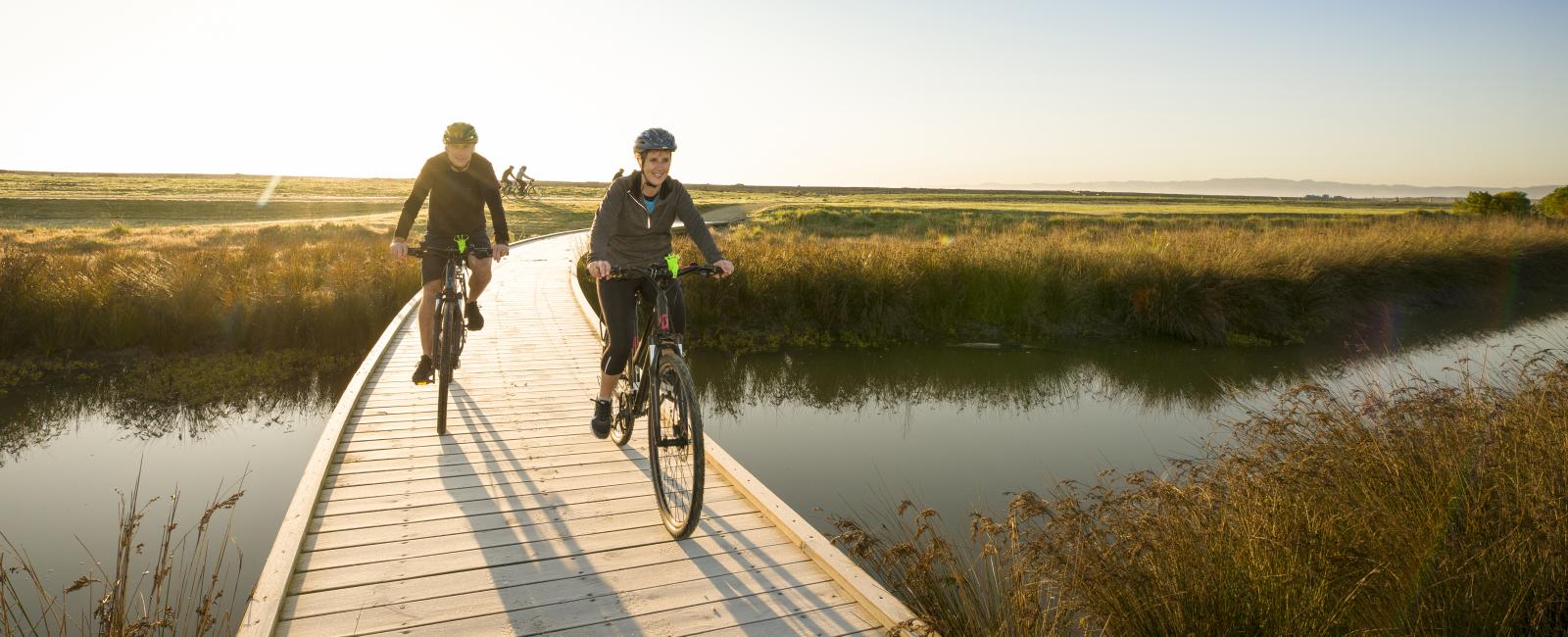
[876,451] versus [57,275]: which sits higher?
[57,275]

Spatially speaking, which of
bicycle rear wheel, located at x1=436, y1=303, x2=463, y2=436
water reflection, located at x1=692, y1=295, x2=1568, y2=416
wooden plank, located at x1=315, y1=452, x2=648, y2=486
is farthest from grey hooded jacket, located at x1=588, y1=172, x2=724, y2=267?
water reflection, located at x1=692, y1=295, x2=1568, y2=416

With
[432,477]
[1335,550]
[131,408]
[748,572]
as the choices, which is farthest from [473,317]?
[1335,550]

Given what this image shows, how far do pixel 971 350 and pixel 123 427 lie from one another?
33.0 ft

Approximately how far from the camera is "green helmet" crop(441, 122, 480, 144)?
5237 millimetres

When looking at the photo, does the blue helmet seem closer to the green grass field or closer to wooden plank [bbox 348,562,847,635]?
wooden plank [bbox 348,562,847,635]

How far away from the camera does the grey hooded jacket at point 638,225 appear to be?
420cm

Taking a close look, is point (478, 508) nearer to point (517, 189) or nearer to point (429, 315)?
point (429, 315)

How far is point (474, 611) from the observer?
325 centimetres

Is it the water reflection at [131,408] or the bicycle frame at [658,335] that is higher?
the bicycle frame at [658,335]

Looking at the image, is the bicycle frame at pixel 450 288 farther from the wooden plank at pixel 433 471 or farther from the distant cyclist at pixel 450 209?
the wooden plank at pixel 433 471

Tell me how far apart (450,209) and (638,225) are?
6.10ft

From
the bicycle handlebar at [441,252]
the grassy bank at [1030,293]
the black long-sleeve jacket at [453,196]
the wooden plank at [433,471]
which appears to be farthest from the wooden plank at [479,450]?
the grassy bank at [1030,293]

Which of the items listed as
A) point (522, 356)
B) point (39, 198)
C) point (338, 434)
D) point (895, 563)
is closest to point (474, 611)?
point (895, 563)

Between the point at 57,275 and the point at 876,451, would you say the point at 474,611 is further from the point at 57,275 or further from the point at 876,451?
the point at 57,275
